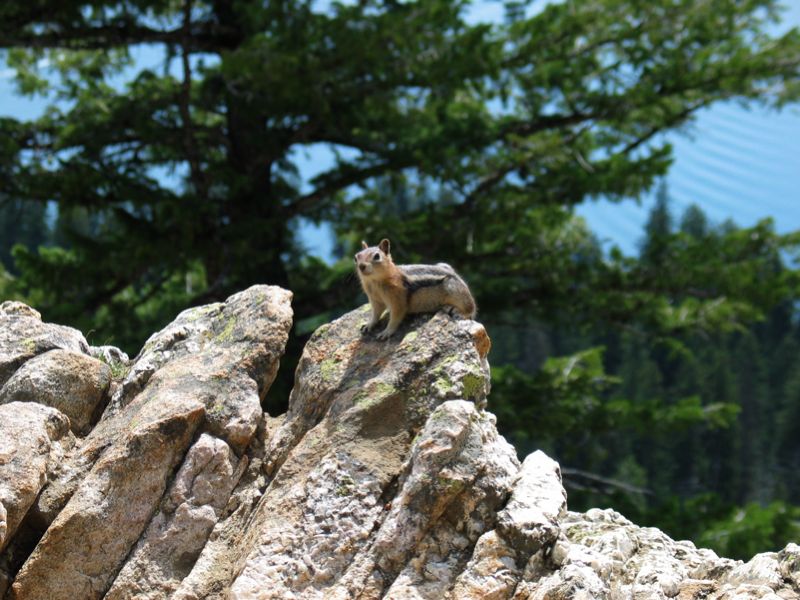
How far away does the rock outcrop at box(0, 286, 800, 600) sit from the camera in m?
5.02

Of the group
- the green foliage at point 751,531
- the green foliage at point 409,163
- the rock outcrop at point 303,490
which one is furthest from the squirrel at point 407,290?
the green foliage at point 751,531

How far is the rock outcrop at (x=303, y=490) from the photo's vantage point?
5016 mm

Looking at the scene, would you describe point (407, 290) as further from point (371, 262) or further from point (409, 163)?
point (409, 163)

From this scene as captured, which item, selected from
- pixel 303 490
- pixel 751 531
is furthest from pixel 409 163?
pixel 303 490

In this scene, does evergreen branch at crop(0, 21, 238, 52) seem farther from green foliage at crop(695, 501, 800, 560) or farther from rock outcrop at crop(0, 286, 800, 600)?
green foliage at crop(695, 501, 800, 560)

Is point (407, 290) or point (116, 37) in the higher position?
point (116, 37)

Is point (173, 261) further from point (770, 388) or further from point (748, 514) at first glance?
point (770, 388)

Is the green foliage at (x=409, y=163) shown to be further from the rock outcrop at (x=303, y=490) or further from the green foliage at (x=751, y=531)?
the rock outcrop at (x=303, y=490)

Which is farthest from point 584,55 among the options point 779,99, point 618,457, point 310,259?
point 618,457

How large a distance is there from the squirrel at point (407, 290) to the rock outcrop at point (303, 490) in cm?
14

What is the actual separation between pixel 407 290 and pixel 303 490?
5.53 ft

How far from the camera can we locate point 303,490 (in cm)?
544

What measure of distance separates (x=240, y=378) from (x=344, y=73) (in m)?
8.53

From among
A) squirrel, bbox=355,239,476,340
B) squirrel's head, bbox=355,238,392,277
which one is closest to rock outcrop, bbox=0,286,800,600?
squirrel, bbox=355,239,476,340
